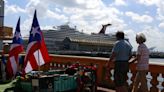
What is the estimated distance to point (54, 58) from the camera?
44.2ft

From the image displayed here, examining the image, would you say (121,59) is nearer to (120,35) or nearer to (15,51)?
(120,35)

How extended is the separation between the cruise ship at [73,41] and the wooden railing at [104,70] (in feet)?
211

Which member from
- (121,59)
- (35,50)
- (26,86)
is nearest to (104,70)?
(35,50)

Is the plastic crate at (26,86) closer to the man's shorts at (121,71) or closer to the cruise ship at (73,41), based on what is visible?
the man's shorts at (121,71)

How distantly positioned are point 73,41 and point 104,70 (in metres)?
73.6

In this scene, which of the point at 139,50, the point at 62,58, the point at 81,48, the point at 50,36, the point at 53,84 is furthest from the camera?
the point at 81,48

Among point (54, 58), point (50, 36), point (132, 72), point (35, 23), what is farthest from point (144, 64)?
point (50, 36)

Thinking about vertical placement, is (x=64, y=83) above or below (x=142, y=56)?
below

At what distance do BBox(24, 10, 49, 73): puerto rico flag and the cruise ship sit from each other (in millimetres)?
67689

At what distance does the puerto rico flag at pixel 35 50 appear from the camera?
9703mm

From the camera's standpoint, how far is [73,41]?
84188 mm

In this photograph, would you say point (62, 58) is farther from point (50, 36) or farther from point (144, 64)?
point (50, 36)

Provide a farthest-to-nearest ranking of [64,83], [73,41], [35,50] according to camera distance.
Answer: [73,41], [35,50], [64,83]

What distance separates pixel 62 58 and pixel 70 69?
9.85ft
